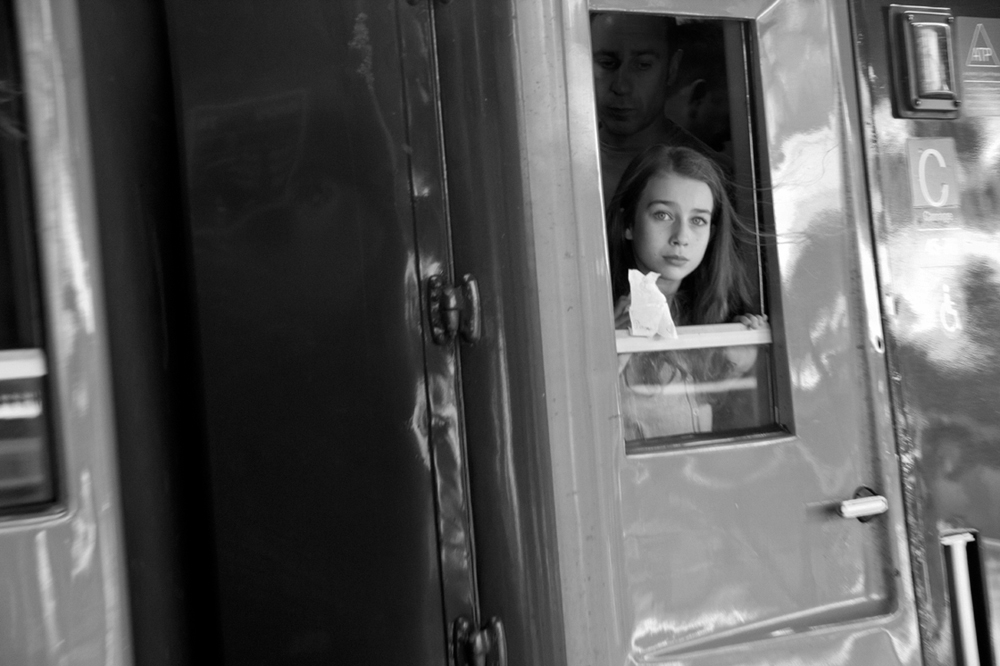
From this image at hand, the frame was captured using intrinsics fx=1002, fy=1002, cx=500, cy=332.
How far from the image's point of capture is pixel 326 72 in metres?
1.49

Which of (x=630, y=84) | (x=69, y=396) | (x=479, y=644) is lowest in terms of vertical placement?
(x=479, y=644)

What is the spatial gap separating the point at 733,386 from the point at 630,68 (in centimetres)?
46

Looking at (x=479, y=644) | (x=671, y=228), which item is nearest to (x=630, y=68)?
(x=671, y=228)

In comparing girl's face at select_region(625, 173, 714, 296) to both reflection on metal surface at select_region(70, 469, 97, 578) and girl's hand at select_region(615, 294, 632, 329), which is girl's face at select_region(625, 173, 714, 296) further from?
reflection on metal surface at select_region(70, 469, 97, 578)

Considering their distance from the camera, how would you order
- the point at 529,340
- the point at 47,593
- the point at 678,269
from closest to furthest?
the point at 47,593, the point at 529,340, the point at 678,269

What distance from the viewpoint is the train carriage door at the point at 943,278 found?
1.46 metres

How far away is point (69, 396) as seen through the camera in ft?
3.65

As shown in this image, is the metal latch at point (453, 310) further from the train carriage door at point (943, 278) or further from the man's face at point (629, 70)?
the train carriage door at point (943, 278)

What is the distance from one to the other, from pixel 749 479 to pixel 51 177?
0.95m

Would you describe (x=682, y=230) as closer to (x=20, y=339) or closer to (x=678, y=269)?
(x=678, y=269)

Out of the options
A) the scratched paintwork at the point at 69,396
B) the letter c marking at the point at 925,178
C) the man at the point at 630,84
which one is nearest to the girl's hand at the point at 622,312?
the man at the point at 630,84

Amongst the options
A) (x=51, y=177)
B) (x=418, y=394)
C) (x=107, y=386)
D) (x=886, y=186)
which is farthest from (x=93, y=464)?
(x=886, y=186)

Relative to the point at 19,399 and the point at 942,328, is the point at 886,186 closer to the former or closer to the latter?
the point at 942,328

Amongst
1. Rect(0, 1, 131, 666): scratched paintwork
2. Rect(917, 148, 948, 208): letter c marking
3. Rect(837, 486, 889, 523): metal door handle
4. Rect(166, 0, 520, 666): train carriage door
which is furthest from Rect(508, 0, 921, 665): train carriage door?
Rect(0, 1, 131, 666): scratched paintwork
